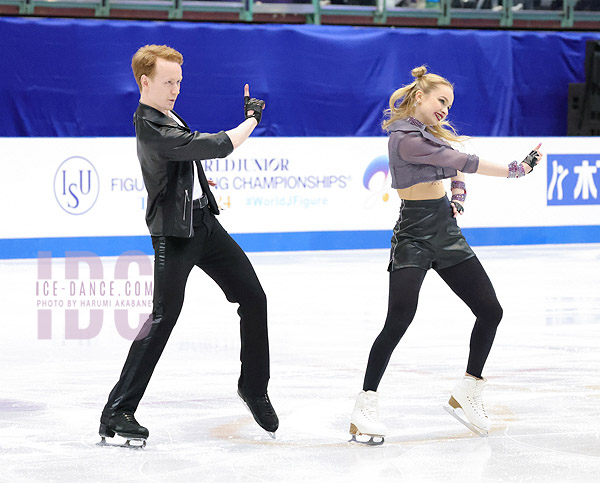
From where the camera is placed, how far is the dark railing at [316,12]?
46.3 feet

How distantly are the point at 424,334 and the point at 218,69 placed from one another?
26.6ft

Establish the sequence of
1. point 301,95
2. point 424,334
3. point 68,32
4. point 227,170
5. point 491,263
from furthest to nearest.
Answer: point 301,95
point 68,32
point 227,170
point 491,263
point 424,334

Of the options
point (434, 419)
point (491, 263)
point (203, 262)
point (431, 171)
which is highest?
point (431, 171)

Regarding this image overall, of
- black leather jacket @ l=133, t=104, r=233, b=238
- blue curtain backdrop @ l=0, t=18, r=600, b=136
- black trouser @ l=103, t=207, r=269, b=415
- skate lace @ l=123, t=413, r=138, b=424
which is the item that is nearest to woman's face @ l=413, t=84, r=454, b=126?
→ black leather jacket @ l=133, t=104, r=233, b=238

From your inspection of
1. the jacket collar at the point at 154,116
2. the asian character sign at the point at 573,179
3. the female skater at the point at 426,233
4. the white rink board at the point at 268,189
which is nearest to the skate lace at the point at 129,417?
the female skater at the point at 426,233

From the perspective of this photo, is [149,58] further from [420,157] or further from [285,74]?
[285,74]

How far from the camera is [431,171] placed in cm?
381

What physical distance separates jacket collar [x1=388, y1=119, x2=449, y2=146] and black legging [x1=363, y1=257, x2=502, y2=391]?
0.44m

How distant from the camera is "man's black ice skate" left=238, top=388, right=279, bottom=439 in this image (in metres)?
3.91

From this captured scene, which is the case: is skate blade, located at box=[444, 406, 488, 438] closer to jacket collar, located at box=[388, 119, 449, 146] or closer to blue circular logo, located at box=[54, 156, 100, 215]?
jacket collar, located at box=[388, 119, 449, 146]

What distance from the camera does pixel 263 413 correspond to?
393 cm

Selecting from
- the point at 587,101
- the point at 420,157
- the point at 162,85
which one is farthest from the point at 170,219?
the point at 587,101

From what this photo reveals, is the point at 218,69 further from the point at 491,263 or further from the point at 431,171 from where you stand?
the point at 431,171

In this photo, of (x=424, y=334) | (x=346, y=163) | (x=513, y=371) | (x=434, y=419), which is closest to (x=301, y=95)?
(x=346, y=163)
